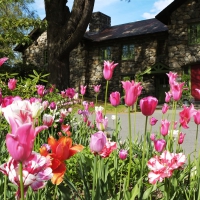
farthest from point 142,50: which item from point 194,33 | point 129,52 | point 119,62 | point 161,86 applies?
point 194,33

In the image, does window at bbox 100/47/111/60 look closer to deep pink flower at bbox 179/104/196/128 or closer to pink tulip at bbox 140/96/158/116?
deep pink flower at bbox 179/104/196/128

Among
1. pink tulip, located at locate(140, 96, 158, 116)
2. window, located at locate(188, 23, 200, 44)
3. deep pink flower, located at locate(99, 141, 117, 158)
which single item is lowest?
deep pink flower, located at locate(99, 141, 117, 158)

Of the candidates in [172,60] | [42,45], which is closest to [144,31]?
[172,60]

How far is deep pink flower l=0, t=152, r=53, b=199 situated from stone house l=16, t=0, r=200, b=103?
1971cm

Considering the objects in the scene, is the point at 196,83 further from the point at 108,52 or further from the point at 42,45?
the point at 42,45

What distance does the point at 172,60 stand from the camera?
68.0 ft

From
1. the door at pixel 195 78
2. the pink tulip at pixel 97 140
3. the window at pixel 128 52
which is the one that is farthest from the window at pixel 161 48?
the pink tulip at pixel 97 140

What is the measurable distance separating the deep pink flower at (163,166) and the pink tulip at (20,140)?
1.02 meters

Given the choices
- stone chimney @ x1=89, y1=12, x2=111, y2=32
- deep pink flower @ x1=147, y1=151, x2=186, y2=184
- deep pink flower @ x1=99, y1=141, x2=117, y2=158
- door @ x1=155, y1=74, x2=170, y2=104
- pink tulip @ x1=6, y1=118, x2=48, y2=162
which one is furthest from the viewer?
stone chimney @ x1=89, y1=12, x2=111, y2=32

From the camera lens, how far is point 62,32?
49.3 feet

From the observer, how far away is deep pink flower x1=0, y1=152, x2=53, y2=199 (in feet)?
3.19

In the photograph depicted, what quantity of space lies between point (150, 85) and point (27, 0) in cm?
1047

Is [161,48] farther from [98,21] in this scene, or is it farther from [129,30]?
[98,21]

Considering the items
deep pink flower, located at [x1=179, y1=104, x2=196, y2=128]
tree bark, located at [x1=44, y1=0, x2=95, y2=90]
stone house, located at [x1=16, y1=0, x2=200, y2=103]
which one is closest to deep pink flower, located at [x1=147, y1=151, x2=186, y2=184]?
deep pink flower, located at [x1=179, y1=104, x2=196, y2=128]
